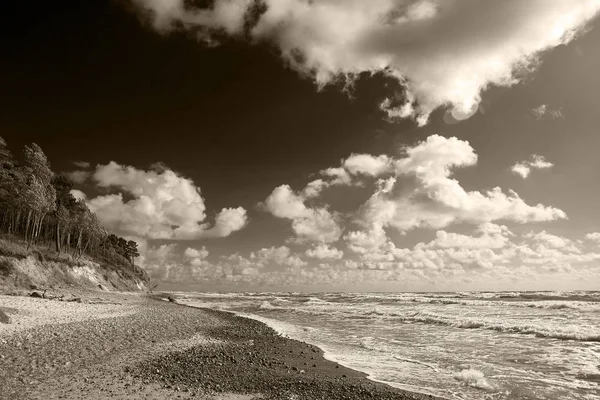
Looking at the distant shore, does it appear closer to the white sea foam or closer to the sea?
the sea

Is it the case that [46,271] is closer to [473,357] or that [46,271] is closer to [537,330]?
[473,357]

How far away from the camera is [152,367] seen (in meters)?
12.0

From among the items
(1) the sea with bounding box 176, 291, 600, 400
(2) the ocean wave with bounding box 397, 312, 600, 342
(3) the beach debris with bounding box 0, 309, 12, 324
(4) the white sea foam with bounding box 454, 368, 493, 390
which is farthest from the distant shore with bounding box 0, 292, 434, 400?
(2) the ocean wave with bounding box 397, 312, 600, 342

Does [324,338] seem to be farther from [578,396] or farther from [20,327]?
[20,327]

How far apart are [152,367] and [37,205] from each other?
154 ft

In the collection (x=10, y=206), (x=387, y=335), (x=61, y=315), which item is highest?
(x=10, y=206)

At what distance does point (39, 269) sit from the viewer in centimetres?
4772

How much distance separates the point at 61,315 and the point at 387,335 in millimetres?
21411

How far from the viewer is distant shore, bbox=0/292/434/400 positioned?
978cm

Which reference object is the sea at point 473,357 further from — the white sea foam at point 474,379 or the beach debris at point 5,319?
the beach debris at point 5,319

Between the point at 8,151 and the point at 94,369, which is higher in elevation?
the point at 8,151

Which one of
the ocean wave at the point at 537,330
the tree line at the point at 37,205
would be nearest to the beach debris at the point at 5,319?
the ocean wave at the point at 537,330

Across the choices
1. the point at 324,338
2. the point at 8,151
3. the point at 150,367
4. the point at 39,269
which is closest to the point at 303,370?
the point at 150,367

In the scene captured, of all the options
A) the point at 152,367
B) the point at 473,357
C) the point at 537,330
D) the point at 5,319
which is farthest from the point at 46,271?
the point at 537,330
